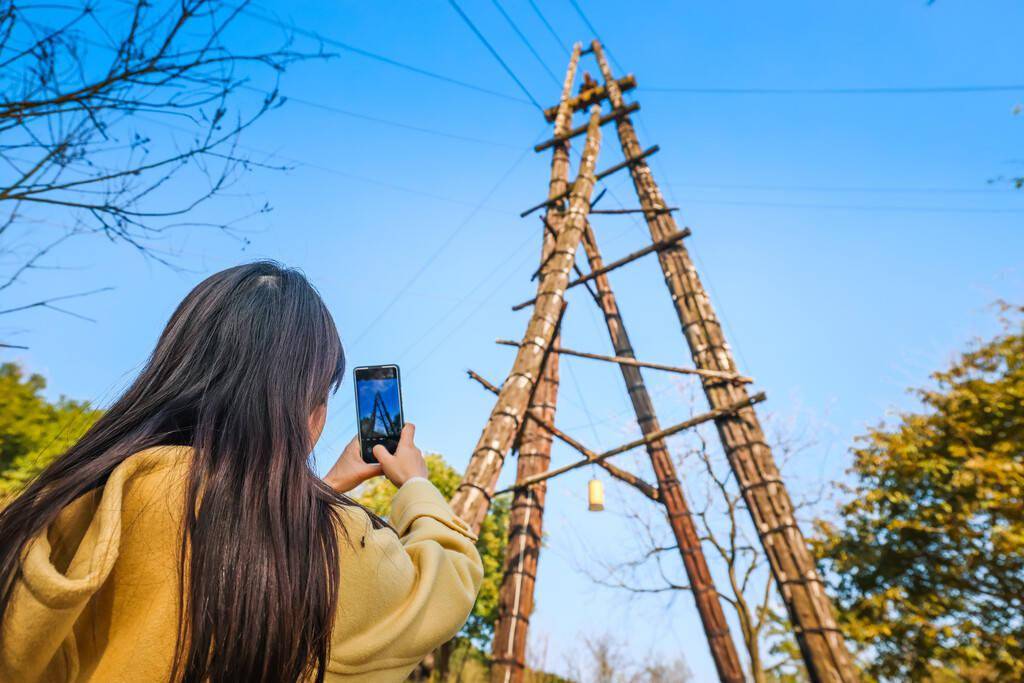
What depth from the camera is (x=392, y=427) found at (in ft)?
5.27

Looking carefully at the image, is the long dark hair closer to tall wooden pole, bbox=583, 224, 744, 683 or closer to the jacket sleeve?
the jacket sleeve

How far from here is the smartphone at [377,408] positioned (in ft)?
5.06

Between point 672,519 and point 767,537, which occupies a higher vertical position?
point 672,519

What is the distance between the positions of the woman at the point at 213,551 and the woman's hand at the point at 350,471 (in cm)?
36

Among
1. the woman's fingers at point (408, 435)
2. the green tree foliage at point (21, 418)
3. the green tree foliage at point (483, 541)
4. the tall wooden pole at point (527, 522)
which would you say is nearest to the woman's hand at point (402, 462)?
A: the woman's fingers at point (408, 435)

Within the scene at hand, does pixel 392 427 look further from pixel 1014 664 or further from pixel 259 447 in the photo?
pixel 1014 664

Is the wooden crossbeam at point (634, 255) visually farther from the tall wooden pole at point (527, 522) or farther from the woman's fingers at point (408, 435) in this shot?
the woman's fingers at point (408, 435)

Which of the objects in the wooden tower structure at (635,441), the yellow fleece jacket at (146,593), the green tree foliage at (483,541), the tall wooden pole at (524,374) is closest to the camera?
the yellow fleece jacket at (146,593)

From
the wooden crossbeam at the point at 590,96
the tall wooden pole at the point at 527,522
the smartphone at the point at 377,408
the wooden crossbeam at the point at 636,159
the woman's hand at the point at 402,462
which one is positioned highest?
the wooden crossbeam at the point at 590,96

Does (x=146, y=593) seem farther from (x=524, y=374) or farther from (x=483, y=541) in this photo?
(x=483, y=541)

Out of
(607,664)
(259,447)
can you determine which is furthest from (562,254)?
(607,664)

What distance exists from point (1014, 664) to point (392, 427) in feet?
42.5

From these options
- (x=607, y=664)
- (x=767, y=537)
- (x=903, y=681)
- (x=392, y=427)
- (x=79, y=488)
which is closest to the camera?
(x=79, y=488)

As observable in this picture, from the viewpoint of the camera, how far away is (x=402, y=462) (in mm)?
1351
